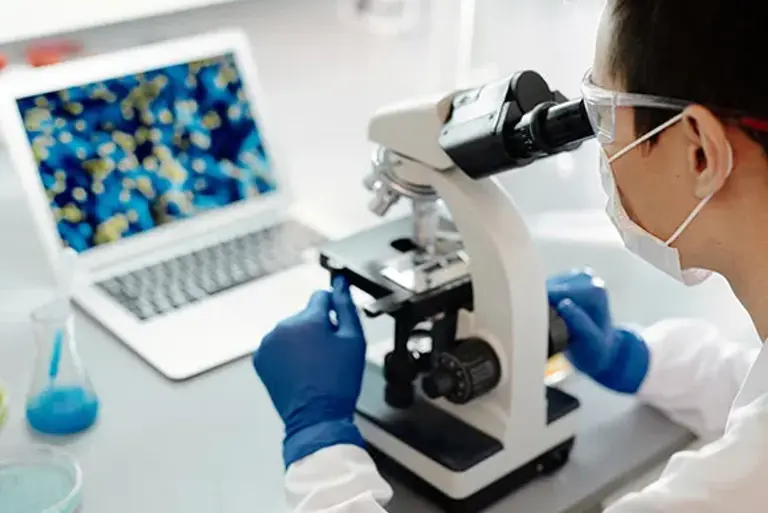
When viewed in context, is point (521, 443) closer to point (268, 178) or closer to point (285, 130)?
point (268, 178)

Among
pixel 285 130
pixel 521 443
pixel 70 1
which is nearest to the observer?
pixel 521 443

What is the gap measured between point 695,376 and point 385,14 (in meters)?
0.98

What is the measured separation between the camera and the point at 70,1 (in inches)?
57.6

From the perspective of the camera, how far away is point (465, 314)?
1.06m

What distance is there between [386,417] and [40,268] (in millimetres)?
562

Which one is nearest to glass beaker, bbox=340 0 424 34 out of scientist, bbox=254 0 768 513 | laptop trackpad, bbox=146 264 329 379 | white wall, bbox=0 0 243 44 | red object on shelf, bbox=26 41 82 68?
white wall, bbox=0 0 243 44

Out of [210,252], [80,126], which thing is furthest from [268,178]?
[80,126]

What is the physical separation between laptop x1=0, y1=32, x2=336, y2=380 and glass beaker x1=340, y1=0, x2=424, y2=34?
15.6 inches

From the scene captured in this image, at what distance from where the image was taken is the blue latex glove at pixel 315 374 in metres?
1.00

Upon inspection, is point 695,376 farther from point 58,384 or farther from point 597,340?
point 58,384

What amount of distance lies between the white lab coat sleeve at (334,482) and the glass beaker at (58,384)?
0.26 metres

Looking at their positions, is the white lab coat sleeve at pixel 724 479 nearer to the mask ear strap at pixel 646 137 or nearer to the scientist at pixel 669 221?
the scientist at pixel 669 221

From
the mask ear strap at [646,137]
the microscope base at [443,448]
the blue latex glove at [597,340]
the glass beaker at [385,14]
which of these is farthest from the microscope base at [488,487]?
the glass beaker at [385,14]

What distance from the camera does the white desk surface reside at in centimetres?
104
